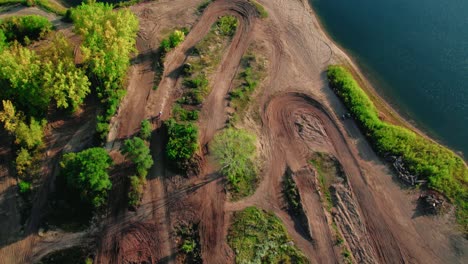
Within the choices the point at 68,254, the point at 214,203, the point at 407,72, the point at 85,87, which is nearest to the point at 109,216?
the point at 68,254

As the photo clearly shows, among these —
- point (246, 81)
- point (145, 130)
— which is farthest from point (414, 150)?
point (145, 130)

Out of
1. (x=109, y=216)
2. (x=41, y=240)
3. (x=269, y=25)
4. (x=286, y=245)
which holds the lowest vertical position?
(x=41, y=240)

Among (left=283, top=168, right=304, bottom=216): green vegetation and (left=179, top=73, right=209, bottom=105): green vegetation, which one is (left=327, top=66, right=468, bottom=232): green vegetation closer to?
(left=283, top=168, right=304, bottom=216): green vegetation

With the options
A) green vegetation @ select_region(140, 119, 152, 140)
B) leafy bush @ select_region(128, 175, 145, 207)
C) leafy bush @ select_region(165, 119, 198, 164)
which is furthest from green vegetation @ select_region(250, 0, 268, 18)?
leafy bush @ select_region(128, 175, 145, 207)

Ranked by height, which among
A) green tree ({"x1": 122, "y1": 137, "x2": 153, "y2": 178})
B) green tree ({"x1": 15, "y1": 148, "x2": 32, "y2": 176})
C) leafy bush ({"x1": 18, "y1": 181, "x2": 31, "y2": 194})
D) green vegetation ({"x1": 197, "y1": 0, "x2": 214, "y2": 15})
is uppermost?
green vegetation ({"x1": 197, "y1": 0, "x2": 214, "y2": 15})

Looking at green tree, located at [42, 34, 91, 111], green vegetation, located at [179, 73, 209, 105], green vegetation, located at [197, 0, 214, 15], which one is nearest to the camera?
green tree, located at [42, 34, 91, 111]

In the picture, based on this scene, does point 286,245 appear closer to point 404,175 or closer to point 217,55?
point 404,175
